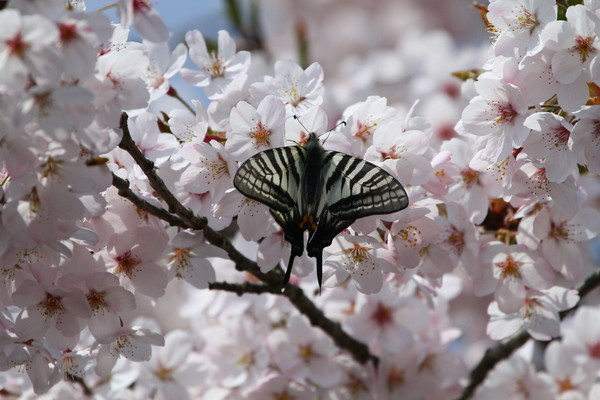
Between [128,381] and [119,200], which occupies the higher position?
[119,200]

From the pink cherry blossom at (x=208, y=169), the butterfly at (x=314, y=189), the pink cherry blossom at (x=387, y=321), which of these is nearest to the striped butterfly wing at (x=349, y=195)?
the butterfly at (x=314, y=189)

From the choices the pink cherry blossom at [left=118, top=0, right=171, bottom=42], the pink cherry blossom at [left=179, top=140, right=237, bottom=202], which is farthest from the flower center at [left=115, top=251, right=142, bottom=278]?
the pink cherry blossom at [left=118, top=0, right=171, bottom=42]

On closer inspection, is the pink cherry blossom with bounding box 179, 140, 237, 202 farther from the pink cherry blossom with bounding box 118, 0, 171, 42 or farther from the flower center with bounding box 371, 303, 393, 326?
the flower center with bounding box 371, 303, 393, 326

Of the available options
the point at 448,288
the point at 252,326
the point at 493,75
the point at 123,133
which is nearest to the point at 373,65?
the point at 448,288

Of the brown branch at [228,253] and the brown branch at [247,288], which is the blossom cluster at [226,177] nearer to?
the brown branch at [228,253]

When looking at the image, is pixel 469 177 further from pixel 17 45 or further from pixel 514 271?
pixel 17 45

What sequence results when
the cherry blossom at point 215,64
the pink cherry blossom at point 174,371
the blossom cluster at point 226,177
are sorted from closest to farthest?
1. the blossom cluster at point 226,177
2. the cherry blossom at point 215,64
3. the pink cherry blossom at point 174,371

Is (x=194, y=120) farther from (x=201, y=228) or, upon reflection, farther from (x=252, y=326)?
(x=252, y=326)
